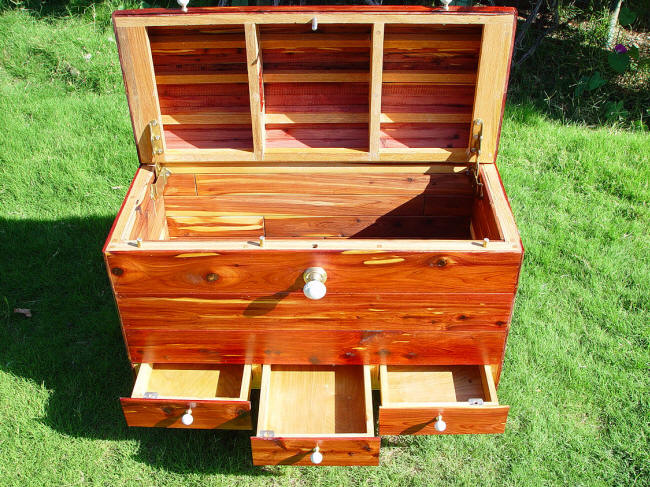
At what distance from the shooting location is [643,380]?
2.74 m

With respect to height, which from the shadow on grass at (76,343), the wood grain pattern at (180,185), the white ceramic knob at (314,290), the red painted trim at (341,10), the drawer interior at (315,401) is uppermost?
the red painted trim at (341,10)

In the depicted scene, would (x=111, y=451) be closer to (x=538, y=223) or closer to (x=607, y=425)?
(x=607, y=425)

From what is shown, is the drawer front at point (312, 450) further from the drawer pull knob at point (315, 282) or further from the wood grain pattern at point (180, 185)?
the wood grain pattern at point (180, 185)

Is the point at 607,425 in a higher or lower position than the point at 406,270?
lower

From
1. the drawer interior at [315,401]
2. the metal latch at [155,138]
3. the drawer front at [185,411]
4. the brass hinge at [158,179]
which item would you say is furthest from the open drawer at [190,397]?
the metal latch at [155,138]

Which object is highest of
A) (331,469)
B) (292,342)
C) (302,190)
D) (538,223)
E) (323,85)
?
(323,85)

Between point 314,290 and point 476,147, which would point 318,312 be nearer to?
point 314,290

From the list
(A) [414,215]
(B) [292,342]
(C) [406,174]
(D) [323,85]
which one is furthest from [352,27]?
(B) [292,342]

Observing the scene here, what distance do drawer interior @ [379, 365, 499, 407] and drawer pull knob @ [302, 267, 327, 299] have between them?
0.47m

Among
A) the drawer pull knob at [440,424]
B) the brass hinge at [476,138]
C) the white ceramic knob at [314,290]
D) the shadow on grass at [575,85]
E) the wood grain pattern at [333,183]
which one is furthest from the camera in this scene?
the shadow on grass at [575,85]

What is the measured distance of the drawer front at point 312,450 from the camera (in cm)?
206

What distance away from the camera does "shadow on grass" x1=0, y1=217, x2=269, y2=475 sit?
97.7 inches

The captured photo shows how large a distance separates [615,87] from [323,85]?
9.81 ft

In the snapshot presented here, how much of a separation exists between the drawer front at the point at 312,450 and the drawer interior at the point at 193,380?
0.82 ft
